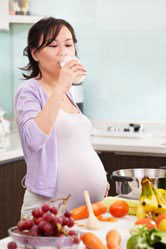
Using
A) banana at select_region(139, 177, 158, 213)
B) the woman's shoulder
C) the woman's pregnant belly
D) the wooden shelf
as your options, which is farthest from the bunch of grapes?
the wooden shelf

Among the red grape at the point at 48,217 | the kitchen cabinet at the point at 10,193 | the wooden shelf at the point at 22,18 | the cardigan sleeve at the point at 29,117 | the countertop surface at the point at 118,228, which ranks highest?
the wooden shelf at the point at 22,18

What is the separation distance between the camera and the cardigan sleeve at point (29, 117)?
2.24 m

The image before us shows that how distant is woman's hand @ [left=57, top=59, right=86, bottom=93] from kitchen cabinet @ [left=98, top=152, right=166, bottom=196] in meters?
1.80

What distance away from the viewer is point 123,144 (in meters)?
4.09

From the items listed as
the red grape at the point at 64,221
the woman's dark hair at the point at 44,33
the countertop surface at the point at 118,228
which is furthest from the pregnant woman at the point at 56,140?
the red grape at the point at 64,221

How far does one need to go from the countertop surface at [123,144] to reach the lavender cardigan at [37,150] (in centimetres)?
119

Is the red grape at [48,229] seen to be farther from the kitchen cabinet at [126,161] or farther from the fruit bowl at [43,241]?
the kitchen cabinet at [126,161]

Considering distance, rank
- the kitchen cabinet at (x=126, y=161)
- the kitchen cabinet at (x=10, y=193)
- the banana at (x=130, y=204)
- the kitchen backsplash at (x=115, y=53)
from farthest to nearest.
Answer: the kitchen backsplash at (x=115, y=53) < the kitchen cabinet at (x=126, y=161) < the kitchen cabinet at (x=10, y=193) < the banana at (x=130, y=204)

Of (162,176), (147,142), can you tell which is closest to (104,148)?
(147,142)

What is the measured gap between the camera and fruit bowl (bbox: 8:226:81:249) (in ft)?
5.08

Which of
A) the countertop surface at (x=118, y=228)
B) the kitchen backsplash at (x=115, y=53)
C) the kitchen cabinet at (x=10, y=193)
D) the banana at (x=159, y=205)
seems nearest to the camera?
the countertop surface at (x=118, y=228)

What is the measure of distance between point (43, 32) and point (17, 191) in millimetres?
1495

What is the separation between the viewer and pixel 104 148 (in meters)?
4.16

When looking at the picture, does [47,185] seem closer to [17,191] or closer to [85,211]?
[85,211]
